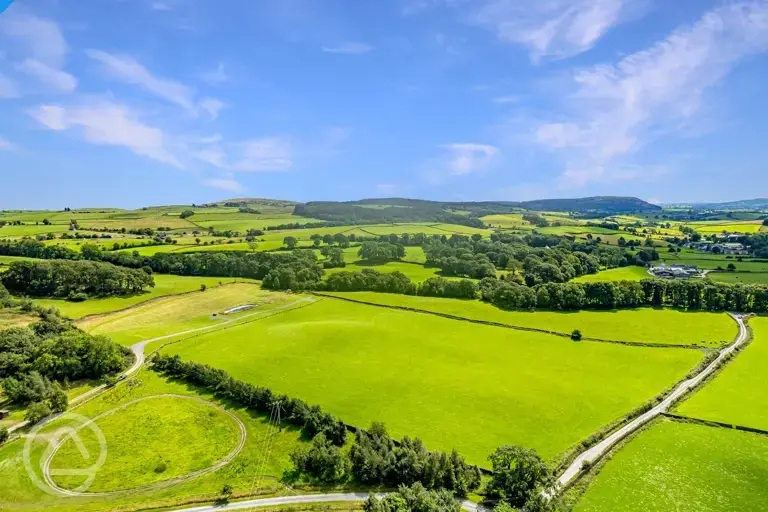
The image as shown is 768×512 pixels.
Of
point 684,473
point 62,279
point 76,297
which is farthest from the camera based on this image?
point 62,279

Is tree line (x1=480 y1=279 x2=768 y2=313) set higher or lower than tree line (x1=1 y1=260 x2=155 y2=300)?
lower

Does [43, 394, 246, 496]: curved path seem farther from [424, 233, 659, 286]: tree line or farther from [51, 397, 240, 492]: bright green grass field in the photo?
[424, 233, 659, 286]: tree line

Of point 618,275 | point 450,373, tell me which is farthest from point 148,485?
point 618,275

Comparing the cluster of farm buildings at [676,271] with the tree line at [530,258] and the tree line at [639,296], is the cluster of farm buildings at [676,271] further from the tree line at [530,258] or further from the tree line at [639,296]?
the tree line at [639,296]

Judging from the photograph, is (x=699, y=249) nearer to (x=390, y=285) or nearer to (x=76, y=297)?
(x=390, y=285)

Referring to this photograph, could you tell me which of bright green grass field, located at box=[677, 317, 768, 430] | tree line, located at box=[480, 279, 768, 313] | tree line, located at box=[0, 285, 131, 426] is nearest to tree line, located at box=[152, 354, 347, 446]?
tree line, located at box=[0, 285, 131, 426]

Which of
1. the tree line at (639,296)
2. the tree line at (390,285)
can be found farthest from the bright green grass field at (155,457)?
the tree line at (639,296)
